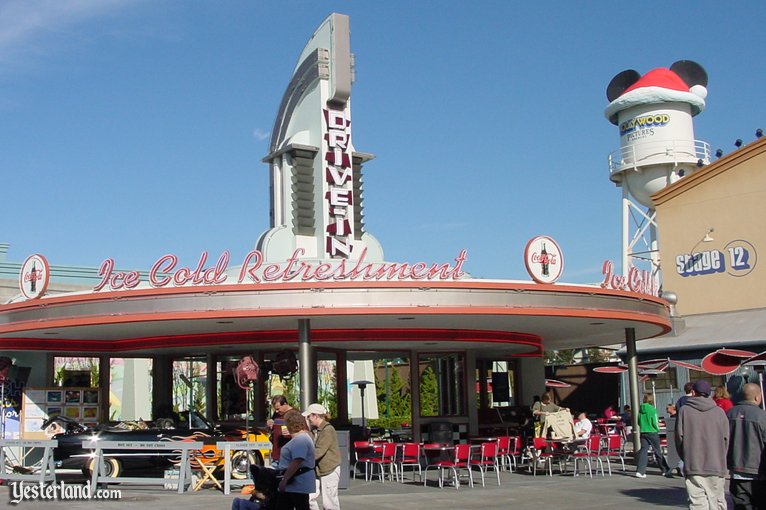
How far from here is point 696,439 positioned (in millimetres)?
10281

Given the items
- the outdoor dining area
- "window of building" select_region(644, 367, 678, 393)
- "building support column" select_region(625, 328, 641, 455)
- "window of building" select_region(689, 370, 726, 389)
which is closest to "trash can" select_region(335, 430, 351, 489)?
the outdoor dining area

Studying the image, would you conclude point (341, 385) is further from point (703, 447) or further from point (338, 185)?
point (703, 447)

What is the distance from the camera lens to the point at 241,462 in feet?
61.5

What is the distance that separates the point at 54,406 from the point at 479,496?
12554 mm

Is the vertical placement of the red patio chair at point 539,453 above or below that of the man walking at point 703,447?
below

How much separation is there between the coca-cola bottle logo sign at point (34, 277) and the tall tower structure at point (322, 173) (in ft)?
23.2

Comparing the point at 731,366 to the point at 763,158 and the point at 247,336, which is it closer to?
the point at 247,336

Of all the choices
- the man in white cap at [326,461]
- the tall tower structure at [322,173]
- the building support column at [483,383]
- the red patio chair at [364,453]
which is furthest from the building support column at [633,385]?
the man in white cap at [326,461]

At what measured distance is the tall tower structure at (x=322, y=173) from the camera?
27.2 meters

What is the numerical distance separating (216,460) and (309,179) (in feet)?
38.0

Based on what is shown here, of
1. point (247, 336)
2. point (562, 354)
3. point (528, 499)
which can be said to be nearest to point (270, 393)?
point (247, 336)

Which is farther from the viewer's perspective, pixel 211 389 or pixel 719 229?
pixel 719 229

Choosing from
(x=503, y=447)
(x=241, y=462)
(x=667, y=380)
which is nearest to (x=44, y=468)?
(x=241, y=462)

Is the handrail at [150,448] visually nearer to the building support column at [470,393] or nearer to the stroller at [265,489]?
the stroller at [265,489]
